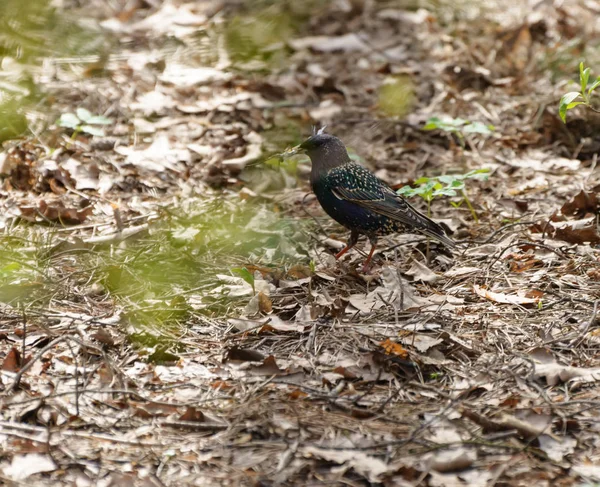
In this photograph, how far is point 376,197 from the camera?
17.0ft

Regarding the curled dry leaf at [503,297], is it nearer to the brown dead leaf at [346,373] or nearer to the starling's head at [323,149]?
the brown dead leaf at [346,373]

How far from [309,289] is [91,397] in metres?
1.39

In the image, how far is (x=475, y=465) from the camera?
2.88 m

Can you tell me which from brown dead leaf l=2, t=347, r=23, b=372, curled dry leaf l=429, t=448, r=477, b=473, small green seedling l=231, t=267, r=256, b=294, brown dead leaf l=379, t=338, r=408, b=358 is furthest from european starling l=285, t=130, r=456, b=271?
brown dead leaf l=2, t=347, r=23, b=372

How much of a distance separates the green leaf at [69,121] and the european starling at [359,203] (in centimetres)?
216

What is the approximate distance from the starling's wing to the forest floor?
18 centimetres

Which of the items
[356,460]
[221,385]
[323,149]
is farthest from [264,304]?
[323,149]

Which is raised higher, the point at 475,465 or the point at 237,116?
the point at 475,465

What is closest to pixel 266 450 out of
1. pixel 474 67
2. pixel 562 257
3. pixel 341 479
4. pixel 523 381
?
pixel 341 479

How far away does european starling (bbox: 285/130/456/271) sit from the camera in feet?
16.5

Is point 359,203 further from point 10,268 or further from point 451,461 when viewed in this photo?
point 451,461

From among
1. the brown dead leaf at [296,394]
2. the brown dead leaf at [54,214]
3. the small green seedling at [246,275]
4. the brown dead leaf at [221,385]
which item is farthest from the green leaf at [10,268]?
the brown dead leaf at [296,394]

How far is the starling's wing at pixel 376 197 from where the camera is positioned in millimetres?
4965

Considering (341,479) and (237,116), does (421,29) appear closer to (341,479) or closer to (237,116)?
(237,116)
